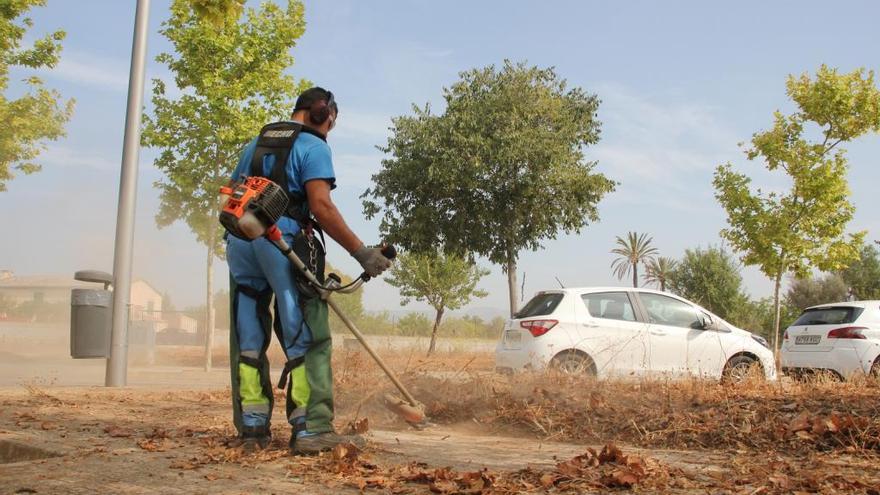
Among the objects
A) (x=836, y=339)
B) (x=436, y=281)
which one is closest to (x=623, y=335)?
(x=836, y=339)

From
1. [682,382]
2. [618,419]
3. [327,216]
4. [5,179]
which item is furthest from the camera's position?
[5,179]

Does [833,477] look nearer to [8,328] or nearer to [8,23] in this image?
[8,23]

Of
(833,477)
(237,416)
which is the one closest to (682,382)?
(833,477)

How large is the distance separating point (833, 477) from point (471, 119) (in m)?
25.2

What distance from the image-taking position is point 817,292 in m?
55.1

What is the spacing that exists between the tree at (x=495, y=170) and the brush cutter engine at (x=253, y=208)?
23218 mm

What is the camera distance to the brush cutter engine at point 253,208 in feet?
13.7

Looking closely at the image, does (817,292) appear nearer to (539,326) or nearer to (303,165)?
(539,326)

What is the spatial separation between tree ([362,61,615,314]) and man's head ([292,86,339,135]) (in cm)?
2269

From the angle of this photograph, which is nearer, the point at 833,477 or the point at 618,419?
the point at 833,477

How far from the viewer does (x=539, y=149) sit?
90.2 feet

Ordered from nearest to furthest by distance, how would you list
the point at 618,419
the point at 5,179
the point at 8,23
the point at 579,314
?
the point at 618,419 < the point at 579,314 < the point at 8,23 < the point at 5,179

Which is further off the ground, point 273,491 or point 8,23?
point 8,23

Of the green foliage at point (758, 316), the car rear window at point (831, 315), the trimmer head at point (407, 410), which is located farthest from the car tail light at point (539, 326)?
the green foliage at point (758, 316)
